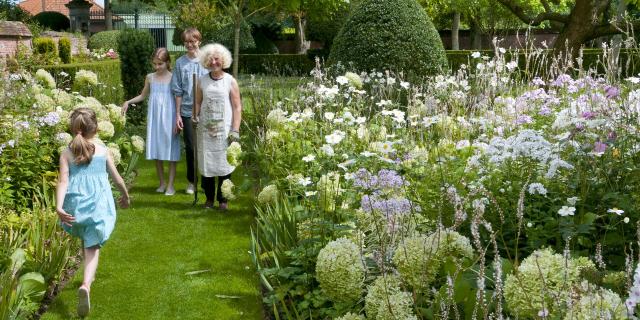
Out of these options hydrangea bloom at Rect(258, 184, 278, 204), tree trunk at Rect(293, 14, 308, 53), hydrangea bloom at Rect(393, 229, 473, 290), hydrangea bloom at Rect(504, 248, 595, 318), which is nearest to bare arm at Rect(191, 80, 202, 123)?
hydrangea bloom at Rect(258, 184, 278, 204)

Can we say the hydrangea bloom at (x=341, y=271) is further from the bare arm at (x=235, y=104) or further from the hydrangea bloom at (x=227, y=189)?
the bare arm at (x=235, y=104)

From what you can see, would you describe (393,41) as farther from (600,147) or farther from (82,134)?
(600,147)

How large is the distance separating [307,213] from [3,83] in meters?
4.36

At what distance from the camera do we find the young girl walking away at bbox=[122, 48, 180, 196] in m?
A: 7.41

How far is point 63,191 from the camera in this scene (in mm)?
4461

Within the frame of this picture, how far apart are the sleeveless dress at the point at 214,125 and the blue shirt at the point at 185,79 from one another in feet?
1.87

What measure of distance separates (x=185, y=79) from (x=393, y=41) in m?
3.12

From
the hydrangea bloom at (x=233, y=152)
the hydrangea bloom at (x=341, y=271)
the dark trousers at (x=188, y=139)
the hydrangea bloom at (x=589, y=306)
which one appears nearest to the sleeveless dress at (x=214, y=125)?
the hydrangea bloom at (x=233, y=152)

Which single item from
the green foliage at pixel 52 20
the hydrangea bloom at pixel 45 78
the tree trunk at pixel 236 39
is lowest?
the hydrangea bloom at pixel 45 78

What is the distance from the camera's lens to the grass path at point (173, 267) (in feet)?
15.1

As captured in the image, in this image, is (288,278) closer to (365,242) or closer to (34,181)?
(365,242)

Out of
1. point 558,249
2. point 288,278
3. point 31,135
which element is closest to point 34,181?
point 31,135

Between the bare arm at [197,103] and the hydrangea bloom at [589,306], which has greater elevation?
the bare arm at [197,103]

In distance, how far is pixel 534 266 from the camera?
2.85 m
